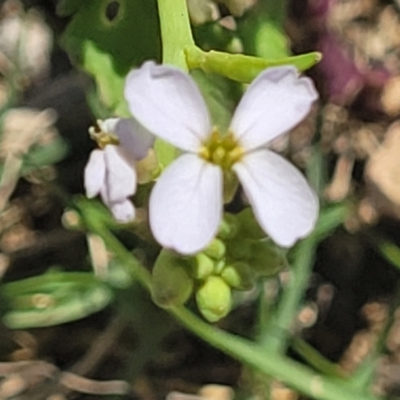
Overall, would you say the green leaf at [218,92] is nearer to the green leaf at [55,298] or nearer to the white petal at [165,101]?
the white petal at [165,101]

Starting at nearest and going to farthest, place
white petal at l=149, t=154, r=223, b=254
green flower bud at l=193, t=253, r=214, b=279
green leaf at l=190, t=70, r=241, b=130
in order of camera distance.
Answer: white petal at l=149, t=154, r=223, b=254
green flower bud at l=193, t=253, r=214, b=279
green leaf at l=190, t=70, r=241, b=130

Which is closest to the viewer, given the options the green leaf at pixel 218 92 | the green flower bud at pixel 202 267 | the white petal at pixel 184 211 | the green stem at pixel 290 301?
the white petal at pixel 184 211

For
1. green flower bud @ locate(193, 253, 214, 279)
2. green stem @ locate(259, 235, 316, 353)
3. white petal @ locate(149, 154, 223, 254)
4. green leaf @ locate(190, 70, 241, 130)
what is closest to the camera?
white petal @ locate(149, 154, 223, 254)

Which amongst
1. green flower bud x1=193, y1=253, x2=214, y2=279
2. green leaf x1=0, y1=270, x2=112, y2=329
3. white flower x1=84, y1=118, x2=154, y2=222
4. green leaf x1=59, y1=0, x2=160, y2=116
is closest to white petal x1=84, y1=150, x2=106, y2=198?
white flower x1=84, y1=118, x2=154, y2=222

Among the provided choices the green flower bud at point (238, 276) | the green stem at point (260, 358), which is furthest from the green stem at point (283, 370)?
the green flower bud at point (238, 276)

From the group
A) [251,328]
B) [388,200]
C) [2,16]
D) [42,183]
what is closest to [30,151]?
[42,183]

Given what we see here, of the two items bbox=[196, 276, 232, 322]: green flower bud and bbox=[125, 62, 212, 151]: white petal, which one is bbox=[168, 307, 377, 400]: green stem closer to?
bbox=[196, 276, 232, 322]: green flower bud

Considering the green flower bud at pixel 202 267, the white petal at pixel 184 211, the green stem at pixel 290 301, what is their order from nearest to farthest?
1. the white petal at pixel 184 211
2. the green flower bud at pixel 202 267
3. the green stem at pixel 290 301
